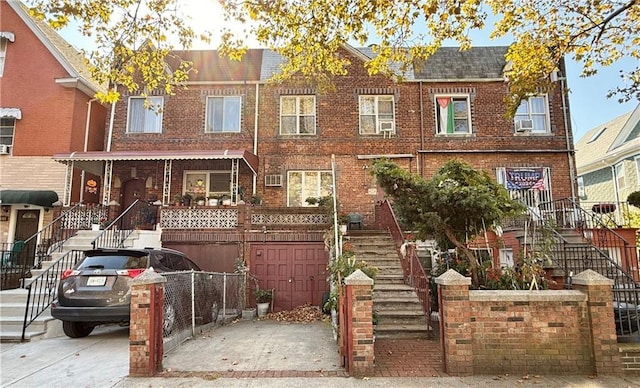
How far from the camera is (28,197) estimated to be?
1351cm

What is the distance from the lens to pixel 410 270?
945 centimetres

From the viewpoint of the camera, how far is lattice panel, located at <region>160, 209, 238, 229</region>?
12.5 meters

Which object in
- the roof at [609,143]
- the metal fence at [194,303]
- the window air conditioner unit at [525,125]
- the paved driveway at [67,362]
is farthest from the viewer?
the roof at [609,143]

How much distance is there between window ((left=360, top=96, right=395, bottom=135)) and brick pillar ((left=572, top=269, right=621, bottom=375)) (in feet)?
34.2

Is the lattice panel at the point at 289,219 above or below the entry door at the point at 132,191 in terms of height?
below

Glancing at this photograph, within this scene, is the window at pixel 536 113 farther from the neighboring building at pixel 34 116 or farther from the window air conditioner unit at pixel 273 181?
the neighboring building at pixel 34 116

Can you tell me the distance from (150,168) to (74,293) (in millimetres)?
8800

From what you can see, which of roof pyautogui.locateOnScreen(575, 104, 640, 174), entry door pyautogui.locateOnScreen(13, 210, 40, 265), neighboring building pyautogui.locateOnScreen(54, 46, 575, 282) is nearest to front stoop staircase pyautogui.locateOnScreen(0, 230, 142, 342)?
neighboring building pyautogui.locateOnScreen(54, 46, 575, 282)

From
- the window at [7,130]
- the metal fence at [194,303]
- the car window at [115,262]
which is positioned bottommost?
the metal fence at [194,303]

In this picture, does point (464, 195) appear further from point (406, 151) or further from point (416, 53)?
point (406, 151)

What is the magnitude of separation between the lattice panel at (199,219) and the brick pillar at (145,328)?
689 cm

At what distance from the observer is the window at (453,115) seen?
50.1 feet

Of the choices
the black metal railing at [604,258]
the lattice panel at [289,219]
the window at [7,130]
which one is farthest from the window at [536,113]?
the window at [7,130]

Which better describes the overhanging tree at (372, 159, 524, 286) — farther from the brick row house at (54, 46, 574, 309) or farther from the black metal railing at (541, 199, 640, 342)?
the brick row house at (54, 46, 574, 309)
